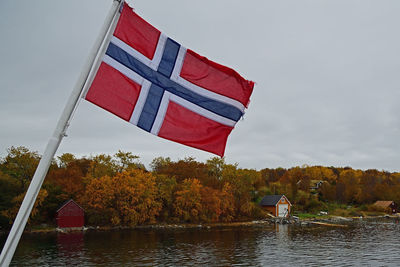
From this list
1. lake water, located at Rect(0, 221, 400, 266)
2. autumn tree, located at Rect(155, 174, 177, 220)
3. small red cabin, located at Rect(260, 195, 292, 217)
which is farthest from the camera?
small red cabin, located at Rect(260, 195, 292, 217)

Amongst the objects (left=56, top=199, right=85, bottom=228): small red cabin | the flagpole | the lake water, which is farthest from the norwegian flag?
(left=56, top=199, right=85, bottom=228): small red cabin

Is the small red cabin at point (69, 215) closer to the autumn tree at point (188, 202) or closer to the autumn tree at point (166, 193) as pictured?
the autumn tree at point (166, 193)

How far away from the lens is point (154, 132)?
24.1 ft

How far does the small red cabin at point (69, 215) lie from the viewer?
2302 inches

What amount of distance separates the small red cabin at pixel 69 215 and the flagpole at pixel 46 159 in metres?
57.1

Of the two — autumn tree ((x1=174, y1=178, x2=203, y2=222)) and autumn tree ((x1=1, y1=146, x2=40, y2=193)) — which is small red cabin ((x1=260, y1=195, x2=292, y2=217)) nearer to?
autumn tree ((x1=174, y1=178, x2=203, y2=222))

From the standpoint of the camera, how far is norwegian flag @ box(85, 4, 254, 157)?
6.88 m

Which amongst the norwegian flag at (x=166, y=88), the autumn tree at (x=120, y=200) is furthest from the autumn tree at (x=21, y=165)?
the norwegian flag at (x=166, y=88)

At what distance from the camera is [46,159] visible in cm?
548

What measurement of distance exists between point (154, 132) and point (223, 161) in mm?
83411

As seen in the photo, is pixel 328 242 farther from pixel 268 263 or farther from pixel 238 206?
pixel 238 206

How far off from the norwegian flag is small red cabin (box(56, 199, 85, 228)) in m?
56.2

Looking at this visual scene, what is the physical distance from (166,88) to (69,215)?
57.4 meters

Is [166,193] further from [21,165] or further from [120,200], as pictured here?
[21,165]
